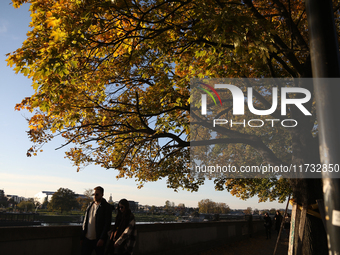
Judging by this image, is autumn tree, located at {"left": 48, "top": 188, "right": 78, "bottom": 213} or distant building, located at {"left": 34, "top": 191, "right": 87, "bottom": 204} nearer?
autumn tree, located at {"left": 48, "top": 188, "right": 78, "bottom": 213}

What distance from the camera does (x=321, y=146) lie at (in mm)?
2207

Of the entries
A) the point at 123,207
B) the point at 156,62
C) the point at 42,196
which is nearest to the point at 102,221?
the point at 123,207

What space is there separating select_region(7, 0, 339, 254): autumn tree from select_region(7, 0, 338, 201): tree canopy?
1.2 inches

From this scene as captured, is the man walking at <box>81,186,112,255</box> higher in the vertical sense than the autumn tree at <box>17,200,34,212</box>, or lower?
higher

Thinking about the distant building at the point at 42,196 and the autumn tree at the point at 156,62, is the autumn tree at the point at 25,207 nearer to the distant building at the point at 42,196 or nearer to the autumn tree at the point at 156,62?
the distant building at the point at 42,196

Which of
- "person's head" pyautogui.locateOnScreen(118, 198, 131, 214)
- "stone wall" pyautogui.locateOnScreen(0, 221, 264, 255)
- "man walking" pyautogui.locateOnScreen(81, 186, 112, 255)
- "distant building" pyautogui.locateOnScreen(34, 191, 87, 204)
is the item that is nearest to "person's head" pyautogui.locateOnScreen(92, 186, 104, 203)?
"man walking" pyautogui.locateOnScreen(81, 186, 112, 255)

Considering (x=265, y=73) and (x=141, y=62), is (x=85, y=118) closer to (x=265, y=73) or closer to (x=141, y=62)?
(x=141, y=62)

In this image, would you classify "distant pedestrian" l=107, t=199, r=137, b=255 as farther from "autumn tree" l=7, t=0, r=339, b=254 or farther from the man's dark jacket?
"autumn tree" l=7, t=0, r=339, b=254

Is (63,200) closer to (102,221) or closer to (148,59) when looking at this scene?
(148,59)

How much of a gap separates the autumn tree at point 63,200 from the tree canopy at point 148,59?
125 m

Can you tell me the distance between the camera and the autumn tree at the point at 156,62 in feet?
17.9

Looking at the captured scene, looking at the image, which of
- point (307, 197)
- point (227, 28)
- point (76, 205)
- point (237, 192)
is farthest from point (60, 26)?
point (76, 205)

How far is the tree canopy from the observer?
214 inches

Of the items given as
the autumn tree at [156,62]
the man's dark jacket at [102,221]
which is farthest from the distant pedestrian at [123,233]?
the autumn tree at [156,62]
